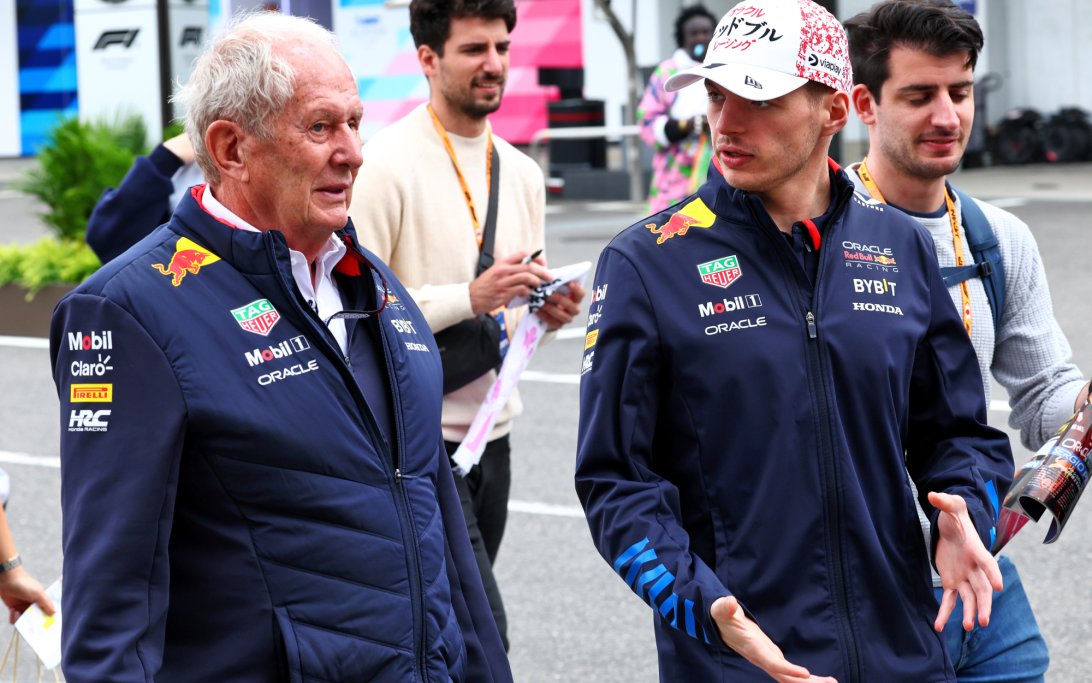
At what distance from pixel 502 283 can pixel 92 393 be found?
218cm

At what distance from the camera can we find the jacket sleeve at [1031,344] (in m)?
3.53

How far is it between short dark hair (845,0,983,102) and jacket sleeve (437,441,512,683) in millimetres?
1409

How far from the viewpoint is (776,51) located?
2.88 metres

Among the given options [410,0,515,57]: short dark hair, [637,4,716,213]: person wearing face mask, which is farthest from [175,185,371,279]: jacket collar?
[637,4,716,213]: person wearing face mask

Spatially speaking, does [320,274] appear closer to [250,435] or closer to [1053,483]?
[250,435]

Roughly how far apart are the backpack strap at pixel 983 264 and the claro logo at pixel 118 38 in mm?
32051

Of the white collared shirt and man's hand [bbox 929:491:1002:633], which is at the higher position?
the white collared shirt

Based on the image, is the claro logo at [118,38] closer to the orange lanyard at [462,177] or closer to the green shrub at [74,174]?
the green shrub at [74,174]

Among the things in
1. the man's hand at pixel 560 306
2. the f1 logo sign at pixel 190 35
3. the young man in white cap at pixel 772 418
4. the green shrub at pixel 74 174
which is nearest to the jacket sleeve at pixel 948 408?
the young man in white cap at pixel 772 418

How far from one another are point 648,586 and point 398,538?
1.46 ft

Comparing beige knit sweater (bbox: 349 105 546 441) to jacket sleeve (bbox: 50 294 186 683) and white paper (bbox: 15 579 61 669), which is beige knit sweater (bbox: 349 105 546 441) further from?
jacket sleeve (bbox: 50 294 186 683)

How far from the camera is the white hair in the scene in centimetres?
261

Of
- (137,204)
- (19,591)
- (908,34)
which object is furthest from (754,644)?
(137,204)

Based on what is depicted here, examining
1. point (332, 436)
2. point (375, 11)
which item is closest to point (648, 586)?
point (332, 436)
